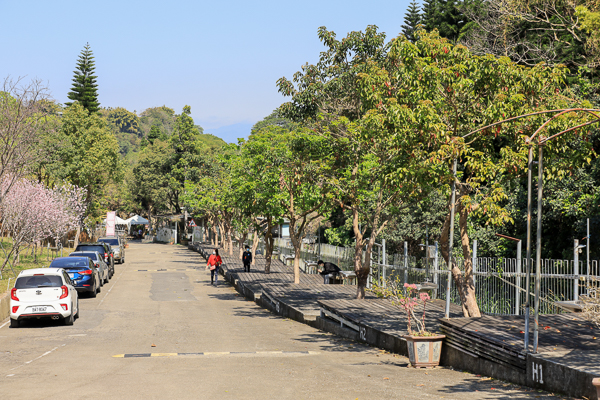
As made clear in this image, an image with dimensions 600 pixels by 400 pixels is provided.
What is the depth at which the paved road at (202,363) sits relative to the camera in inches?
344

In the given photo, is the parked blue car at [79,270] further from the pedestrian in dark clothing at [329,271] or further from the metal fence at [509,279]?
the metal fence at [509,279]

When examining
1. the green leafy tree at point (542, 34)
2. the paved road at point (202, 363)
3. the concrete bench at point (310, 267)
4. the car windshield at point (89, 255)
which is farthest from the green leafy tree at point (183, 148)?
the paved road at point (202, 363)

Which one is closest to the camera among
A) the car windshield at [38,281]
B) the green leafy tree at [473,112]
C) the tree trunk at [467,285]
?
the green leafy tree at [473,112]

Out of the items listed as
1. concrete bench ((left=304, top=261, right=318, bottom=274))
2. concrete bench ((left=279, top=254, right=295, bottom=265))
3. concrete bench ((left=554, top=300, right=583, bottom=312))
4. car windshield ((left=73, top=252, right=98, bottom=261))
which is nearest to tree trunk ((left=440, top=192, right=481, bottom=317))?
concrete bench ((left=554, top=300, right=583, bottom=312))

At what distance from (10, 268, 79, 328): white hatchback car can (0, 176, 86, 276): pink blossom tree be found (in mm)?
8457

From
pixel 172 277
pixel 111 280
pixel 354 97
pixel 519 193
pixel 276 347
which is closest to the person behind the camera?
pixel 276 347

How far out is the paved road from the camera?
8.74 metres

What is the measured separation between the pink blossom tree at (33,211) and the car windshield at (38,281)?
837 cm

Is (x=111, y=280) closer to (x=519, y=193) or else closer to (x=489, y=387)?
(x=519, y=193)

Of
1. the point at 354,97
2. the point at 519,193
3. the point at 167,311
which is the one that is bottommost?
the point at 167,311

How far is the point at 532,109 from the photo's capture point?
43.3 ft

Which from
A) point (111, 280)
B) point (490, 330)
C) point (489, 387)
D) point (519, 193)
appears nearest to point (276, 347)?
point (490, 330)

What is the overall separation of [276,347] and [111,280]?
22.2 metres

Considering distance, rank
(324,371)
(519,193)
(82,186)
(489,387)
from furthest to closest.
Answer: (82,186) → (519,193) → (324,371) → (489,387)
